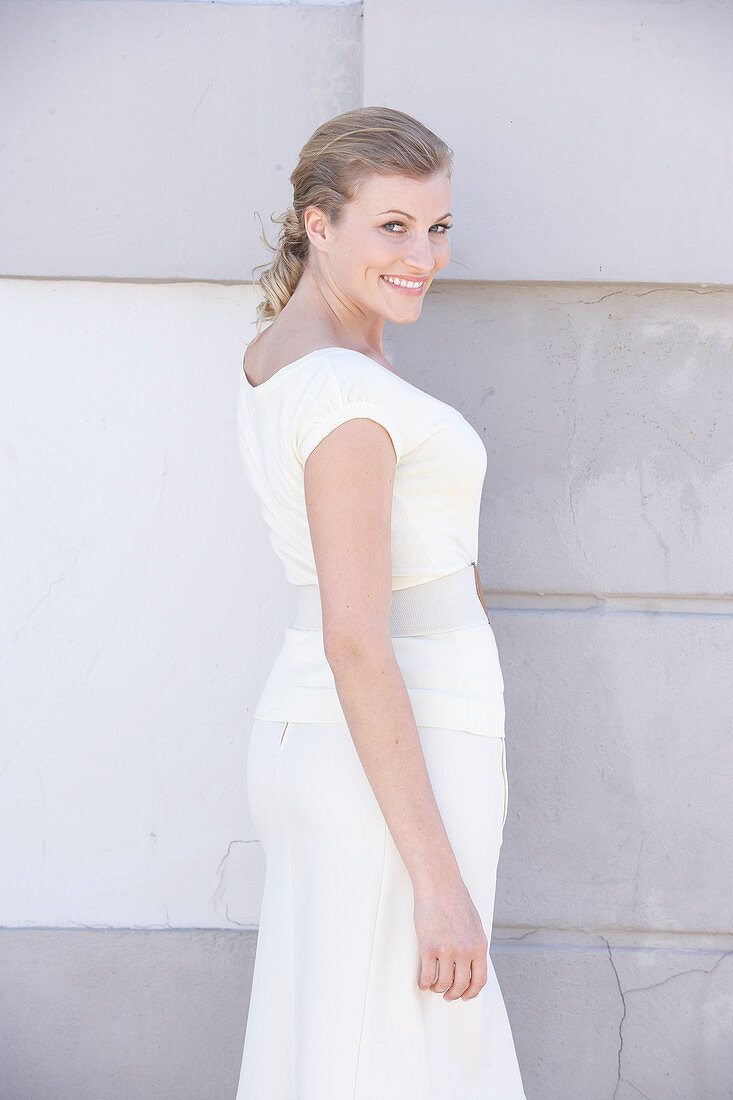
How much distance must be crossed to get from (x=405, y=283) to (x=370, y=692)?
75 centimetres

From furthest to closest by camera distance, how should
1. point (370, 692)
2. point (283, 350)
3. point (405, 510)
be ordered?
point (283, 350) < point (405, 510) < point (370, 692)

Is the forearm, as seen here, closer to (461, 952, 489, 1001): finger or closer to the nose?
(461, 952, 489, 1001): finger

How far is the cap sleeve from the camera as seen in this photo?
1.51 metres

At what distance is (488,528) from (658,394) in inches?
21.2

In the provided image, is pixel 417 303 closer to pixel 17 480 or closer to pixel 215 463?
pixel 215 463

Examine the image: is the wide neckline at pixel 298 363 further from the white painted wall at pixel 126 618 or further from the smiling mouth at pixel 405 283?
the white painted wall at pixel 126 618

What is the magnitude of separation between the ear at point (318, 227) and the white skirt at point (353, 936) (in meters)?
0.84

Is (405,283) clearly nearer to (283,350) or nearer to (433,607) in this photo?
(283,350)

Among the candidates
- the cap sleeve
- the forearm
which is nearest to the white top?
the cap sleeve

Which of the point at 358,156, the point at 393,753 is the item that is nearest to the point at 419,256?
the point at 358,156

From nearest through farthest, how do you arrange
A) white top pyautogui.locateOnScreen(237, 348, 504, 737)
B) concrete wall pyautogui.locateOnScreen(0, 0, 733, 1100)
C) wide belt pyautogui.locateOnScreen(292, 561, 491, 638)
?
white top pyautogui.locateOnScreen(237, 348, 504, 737) < wide belt pyautogui.locateOnScreen(292, 561, 491, 638) < concrete wall pyautogui.locateOnScreen(0, 0, 733, 1100)

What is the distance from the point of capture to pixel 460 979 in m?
1.50

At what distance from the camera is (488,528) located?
99.6 inches

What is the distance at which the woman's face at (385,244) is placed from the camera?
1.73 meters
